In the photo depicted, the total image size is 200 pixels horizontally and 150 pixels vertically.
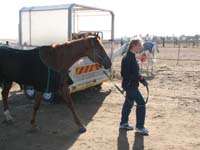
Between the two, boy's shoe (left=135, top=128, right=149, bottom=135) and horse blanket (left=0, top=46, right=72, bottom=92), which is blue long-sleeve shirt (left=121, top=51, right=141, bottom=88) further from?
horse blanket (left=0, top=46, right=72, bottom=92)

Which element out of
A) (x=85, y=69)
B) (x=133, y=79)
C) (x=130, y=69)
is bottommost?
(x=85, y=69)

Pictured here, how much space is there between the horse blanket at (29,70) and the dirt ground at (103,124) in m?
0.89

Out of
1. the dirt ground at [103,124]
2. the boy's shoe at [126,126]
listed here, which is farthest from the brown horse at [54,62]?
the boy's shoe at [126,126]

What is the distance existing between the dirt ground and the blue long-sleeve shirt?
0.98 m

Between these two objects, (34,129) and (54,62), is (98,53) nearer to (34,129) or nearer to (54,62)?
(54,62)

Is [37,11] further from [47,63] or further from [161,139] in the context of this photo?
[161,139]

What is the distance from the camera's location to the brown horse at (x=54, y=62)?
251 inches

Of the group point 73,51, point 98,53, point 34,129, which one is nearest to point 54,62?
point 73,51

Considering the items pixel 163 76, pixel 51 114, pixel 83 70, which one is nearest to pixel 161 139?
pixel 51 114

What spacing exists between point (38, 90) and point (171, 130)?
2.58 metres

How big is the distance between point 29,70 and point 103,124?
5.93 ft

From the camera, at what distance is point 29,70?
6.56m

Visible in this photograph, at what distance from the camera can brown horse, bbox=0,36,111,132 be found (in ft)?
20.9

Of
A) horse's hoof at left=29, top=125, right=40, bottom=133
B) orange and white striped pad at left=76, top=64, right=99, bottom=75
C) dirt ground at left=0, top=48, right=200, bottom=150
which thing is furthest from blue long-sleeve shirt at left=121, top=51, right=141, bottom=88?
Answer: orange and white striped pad at left=76, top=64, right=99, bottom=75
